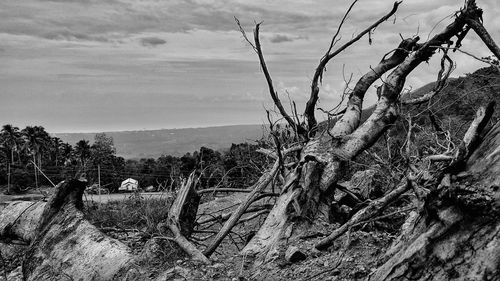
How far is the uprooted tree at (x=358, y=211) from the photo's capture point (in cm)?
313

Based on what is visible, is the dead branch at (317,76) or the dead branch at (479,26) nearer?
the dead branch at (479,26)

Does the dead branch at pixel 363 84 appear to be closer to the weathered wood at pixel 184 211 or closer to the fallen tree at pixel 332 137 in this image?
the fallen tree at pixel 332 137

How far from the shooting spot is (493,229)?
300 centimetres

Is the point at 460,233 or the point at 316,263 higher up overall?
the point at 460,233

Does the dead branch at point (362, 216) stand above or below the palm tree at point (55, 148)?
above

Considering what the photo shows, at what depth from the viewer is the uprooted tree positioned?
10.3 feet

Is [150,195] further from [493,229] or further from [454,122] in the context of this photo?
[493,229]

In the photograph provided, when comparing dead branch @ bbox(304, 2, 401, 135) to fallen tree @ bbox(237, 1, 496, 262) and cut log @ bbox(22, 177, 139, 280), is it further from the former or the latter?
cut log @ bbox(22, 177, 139, 280)

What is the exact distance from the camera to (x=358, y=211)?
499cm

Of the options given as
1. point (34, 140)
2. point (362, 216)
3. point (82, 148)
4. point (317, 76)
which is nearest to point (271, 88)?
point (317, 76)

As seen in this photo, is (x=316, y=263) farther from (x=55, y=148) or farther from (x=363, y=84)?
(x=55, y=148)

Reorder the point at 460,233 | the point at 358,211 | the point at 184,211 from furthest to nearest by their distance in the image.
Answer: the point at 184,211
the point at 358,211
the point at 460,233

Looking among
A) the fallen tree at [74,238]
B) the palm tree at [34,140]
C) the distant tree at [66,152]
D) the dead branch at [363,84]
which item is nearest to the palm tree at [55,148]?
the distant tree at [66,152]

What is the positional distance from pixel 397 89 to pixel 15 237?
193 inches
